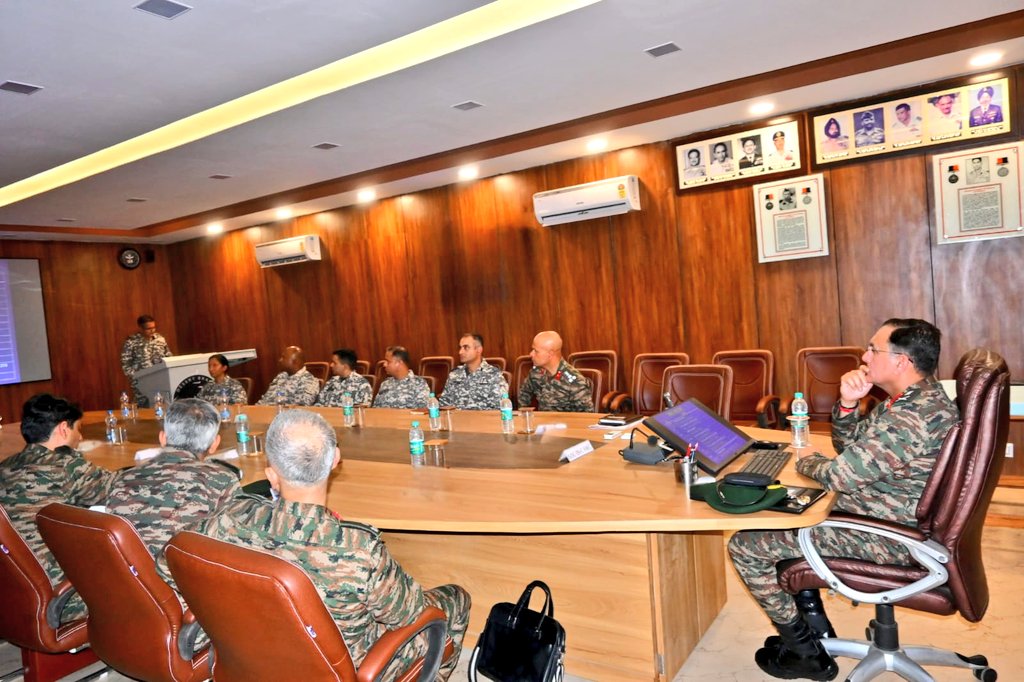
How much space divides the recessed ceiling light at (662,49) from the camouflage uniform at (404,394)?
8.71ft

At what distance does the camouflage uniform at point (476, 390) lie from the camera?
4.94 metres

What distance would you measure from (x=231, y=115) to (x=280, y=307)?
4469mm

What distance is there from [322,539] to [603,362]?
4449 millimetres

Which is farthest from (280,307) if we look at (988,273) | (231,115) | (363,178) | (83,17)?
(988,273)

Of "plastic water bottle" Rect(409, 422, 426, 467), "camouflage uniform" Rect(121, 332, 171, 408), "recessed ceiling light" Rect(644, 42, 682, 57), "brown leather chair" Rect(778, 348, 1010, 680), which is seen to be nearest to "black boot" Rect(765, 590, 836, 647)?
"brown leather chair" Rect(778, 348, 1010, 680)

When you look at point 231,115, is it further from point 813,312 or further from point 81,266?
point 81,266

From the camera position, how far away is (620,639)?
2.55m

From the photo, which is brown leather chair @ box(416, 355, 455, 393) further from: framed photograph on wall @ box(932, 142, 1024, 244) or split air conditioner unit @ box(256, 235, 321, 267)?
framed photograph on wall @ box(932, 142, 1024, 244)

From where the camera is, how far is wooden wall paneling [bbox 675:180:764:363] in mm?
5723

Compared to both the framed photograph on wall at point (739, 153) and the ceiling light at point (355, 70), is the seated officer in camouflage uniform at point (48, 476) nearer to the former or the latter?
the ceiling light at point (355, 70)

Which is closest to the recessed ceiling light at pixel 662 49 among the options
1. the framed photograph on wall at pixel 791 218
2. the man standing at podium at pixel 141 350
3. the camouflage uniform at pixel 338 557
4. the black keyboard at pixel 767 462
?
the framed photograph on wall at pixel 791 218

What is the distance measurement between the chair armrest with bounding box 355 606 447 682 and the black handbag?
1.01 feet

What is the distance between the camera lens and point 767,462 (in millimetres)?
2516

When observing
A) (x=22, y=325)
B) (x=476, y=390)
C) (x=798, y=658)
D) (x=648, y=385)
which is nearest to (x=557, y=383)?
(x=476, y=390)
